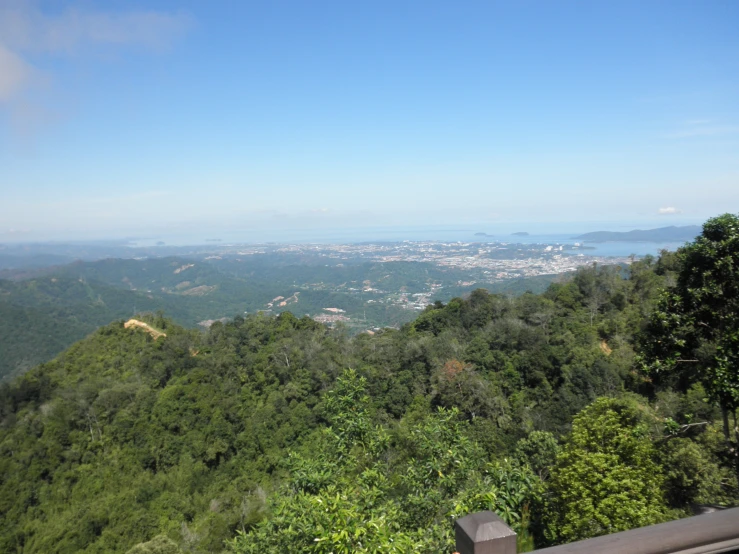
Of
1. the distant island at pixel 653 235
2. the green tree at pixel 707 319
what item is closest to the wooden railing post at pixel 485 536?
the green tree at pixel 707 319

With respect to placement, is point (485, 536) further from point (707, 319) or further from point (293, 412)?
point (293, 412)

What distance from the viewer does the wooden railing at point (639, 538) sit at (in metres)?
1.19

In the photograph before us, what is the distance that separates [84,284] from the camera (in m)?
97.9

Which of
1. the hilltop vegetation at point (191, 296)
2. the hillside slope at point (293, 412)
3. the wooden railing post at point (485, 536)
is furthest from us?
the hilltop vegetation at point (191, 296)

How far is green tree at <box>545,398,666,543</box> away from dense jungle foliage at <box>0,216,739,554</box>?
0.04 meters

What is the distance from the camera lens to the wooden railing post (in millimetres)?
1168

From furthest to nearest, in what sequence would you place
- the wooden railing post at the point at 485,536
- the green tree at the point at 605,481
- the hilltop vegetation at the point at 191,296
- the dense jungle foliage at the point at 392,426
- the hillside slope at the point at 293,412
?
the hilltop vegetation at the point at 191,296 < the hillside slope at the point at 293,412 < the green tree at the point at 605,481 < the dense jungle foliage at the point at 392,426 < the wooden railing post at the point at 485,536

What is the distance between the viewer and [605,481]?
21.1 feet

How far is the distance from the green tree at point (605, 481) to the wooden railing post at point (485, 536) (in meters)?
6.31

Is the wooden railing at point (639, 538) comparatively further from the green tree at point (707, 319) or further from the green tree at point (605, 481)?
the green tree at point (605, 481)

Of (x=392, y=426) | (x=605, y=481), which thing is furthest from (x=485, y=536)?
(x=392, y=426)

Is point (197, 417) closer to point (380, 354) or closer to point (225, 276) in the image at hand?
point (380, 354)

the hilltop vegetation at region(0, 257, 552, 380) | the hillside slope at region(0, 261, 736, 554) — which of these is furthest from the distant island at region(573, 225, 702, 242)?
the hillside slope at region(0, 261, 736, 554)

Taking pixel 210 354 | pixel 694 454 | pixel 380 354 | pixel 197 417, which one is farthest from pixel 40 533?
pixel 694 454
